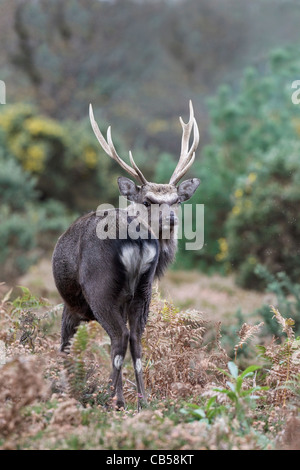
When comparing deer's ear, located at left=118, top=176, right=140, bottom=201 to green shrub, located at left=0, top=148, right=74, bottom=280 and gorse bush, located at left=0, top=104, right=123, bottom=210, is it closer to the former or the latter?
green shrub, located at left=0, top=148, right=74, bottom=280

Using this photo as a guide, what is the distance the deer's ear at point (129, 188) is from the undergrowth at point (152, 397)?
3.77ft

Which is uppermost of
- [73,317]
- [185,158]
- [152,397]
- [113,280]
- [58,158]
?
[58,158]

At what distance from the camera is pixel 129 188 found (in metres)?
7.15

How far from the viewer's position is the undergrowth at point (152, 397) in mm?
4441

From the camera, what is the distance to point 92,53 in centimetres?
4647

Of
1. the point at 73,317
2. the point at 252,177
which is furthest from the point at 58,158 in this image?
the point at 73,317

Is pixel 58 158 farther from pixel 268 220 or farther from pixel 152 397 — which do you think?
pixel 152 397

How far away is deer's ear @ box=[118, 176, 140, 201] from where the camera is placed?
281 inches

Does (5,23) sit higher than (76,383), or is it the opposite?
(5,23)

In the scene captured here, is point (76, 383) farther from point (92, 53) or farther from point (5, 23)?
point (92, 53)

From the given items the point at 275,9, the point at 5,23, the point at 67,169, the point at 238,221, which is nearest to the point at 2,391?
the point at 238,221

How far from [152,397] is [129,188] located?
224 cm

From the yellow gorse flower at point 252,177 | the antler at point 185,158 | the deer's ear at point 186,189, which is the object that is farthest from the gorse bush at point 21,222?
the deer's ear at point 186,189

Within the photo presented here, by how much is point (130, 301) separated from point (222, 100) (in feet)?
66.9
